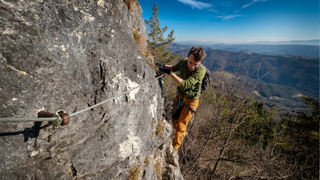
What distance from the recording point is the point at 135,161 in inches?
129

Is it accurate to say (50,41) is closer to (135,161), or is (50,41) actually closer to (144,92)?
(144,92)

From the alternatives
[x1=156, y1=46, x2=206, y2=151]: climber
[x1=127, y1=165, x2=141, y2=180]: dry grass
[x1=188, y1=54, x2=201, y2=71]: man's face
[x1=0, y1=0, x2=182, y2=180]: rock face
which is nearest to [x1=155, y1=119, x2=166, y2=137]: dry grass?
[x1=156, y1=46, x2=206, y2=151]: climber

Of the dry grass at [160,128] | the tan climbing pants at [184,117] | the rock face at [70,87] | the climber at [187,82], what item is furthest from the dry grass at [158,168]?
the rock face at [70,87]

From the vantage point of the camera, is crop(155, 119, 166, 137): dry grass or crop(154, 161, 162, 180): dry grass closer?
crop(155, 119, 166, 137): dry grass

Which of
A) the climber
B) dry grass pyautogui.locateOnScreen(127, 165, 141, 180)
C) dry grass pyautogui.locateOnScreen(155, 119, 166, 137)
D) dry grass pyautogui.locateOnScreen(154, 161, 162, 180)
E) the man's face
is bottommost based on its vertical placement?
dry grass pyautogui.locateOnScreen(154, 161, 162, 180)

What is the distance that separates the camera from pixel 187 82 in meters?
3.42

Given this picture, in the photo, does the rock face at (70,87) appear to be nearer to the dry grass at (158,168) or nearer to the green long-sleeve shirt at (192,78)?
the green long-sleeve shirt at (192,78)

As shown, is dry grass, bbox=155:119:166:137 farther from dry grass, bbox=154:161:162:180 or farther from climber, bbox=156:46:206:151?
dry grass, bbox=154:161:162:180

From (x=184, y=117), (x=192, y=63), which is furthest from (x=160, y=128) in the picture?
(x=192, y=63)

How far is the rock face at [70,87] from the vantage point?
1697mm

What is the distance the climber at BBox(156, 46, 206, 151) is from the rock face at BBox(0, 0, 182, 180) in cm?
102

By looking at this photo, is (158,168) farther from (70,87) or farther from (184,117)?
(70,87)

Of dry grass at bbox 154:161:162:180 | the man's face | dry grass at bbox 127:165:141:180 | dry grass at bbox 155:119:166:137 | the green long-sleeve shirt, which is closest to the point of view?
dry grass at bbox 127:165:141:180

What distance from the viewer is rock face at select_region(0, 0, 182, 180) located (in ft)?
5.57
